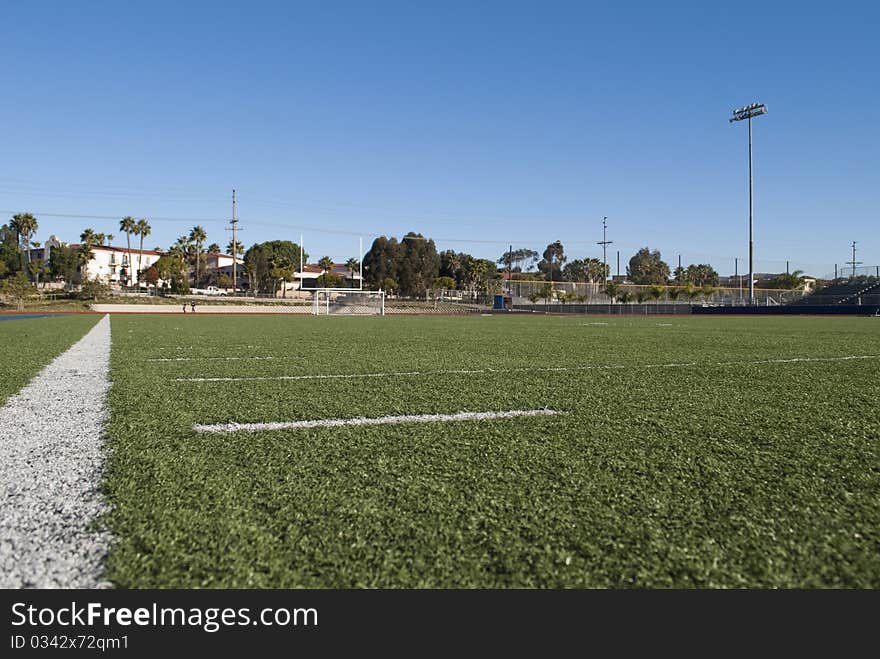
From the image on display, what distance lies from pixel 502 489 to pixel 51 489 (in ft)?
5.21

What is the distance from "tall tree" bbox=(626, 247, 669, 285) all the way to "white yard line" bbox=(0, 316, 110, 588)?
94188 millimetres

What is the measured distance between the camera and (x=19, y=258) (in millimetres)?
69938

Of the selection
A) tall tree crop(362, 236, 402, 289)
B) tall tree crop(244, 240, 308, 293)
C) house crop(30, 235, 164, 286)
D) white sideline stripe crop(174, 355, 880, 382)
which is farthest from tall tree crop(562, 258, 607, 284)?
white sideline stripe crop(174, 355, 880, 382)

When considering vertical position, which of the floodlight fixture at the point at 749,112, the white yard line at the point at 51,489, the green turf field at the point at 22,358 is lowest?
the white yard line at the point at 51,489

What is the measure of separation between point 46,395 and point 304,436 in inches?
100

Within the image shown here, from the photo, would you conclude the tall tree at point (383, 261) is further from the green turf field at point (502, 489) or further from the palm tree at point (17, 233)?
the green turf field at point (502, 489)

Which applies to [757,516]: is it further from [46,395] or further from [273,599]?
[46,395]

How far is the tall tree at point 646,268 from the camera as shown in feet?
323

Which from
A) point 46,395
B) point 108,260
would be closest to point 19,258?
point 108,260

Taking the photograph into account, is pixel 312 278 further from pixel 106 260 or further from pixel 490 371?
pixel 490 371

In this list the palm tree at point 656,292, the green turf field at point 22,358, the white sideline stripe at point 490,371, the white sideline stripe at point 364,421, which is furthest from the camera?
the palm tree at point 656,292

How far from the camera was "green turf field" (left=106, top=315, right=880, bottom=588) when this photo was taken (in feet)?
4.82

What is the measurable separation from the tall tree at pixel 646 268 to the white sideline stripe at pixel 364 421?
306ft

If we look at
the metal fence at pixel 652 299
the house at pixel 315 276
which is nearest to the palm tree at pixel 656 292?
the metal fence at pixel 652 299
